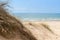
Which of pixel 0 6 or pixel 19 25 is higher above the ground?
pixel 0 6

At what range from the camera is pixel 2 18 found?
16.6ft

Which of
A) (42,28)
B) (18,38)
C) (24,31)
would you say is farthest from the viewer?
(42,28)

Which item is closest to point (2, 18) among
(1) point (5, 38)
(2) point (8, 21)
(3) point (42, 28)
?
(2) point (8, 21)

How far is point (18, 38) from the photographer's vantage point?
514cm

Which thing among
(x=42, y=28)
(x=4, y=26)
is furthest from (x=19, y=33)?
(x=42, y=28)

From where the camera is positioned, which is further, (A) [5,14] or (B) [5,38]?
(A) [5,14]

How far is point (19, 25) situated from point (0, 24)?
29.4 inches

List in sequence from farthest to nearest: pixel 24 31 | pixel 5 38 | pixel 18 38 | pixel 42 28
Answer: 1. pixel 42 28
2. pixel 24 31
3. pixel 18 38
4. pixel 5 38

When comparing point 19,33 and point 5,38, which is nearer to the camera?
point 5,38

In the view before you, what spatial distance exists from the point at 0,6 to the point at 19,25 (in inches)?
26.4

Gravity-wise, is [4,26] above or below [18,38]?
above

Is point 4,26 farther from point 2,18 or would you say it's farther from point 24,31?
point 24,31

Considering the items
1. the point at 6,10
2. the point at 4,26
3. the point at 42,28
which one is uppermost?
the point at 6,10

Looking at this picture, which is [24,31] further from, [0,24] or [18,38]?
[0,24]
